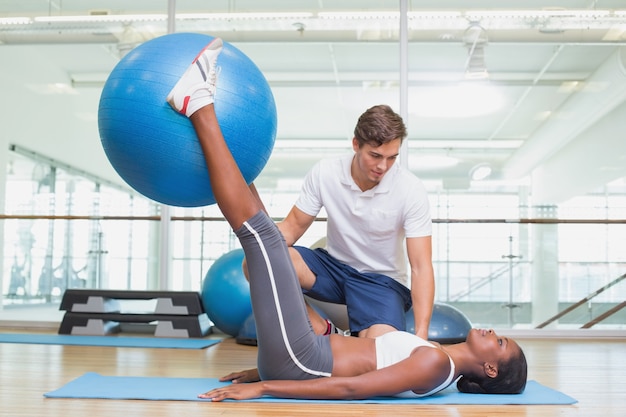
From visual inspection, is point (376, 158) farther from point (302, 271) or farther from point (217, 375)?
point (217, 375)

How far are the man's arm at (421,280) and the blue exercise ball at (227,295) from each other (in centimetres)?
178

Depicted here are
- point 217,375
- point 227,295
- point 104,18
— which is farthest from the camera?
point 104,18

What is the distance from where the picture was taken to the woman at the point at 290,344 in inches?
79.0

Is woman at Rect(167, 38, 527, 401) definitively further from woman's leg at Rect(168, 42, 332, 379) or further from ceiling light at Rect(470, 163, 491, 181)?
ceiling light at Rect(470, 163, 491, 181)

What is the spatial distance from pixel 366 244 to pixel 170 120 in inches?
37.7

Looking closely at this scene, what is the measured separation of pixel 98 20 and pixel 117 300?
2057 mm

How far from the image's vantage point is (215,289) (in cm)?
421

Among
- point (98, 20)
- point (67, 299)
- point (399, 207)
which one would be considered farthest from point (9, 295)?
point (399, 207)

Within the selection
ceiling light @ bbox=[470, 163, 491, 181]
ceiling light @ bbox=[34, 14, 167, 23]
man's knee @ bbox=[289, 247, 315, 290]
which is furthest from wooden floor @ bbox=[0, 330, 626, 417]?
ceiling light @ bbox=[34, 14, 167, 23]

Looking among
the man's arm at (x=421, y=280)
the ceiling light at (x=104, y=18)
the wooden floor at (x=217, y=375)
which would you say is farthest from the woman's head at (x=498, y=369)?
the ceiling light at (x=104, y=18)

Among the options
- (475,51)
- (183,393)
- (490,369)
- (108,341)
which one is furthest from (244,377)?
(475,51)

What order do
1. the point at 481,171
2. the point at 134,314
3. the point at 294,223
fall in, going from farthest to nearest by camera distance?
the point at 481,171, the point at 134,314, the point at 294,223

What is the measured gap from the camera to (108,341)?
400 centimetres

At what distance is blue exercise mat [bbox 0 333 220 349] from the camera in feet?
12.6
